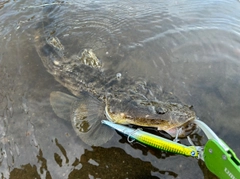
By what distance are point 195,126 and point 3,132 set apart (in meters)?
2.52

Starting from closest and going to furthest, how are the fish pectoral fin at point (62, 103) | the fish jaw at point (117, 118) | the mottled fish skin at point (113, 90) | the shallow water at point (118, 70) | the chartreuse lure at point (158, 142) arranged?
the chartreuse lure at point (158, 142), the shallow water at point (118, 70), the mottled fish skin at point (113, 90), the fish jaw at point (117, 118), the fish pectoral fin at point (62, 103)

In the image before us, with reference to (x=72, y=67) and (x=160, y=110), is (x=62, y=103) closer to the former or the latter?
(x=72, y=67)

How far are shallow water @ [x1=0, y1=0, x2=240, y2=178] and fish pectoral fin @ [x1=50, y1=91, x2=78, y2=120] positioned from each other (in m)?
0.09

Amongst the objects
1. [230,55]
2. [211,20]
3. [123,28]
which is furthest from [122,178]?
[211,20]

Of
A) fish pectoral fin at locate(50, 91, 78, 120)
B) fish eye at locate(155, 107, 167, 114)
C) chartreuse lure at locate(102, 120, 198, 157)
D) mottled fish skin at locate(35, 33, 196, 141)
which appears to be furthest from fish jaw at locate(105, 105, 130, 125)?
fish pectoral fin at locate(50, 91, 78, 120)

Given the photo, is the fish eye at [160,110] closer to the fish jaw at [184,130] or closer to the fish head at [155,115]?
the fish head at [155,115]

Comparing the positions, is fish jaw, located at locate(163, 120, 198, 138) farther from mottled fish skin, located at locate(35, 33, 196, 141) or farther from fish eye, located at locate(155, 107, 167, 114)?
fish eye, located at locate(155, 107, 167, 114)

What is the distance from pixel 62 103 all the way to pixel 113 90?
787mm

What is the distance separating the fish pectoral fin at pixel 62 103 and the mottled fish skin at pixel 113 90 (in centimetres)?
17

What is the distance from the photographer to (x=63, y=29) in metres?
5.09

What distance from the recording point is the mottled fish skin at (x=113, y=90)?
2979 millimetres

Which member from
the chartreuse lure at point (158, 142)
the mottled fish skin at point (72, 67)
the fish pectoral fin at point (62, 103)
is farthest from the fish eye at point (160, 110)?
the fish pectoral fin at point (62, 103)

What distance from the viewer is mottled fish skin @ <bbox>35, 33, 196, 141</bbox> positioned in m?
2.98

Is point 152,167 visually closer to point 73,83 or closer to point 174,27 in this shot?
point 73,83
